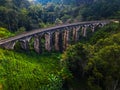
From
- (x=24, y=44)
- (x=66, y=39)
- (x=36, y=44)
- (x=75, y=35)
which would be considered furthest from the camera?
(x=75, y=35)

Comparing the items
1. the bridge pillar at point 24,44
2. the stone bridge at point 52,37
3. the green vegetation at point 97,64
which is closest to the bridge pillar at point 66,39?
the stone bridge at point 52,37

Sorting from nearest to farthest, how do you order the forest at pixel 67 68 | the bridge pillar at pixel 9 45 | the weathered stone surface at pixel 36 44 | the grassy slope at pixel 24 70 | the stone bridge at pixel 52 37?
the forest at pixel 67 68 < the grassy slope at pixel 24 70 < the bridge pillar at pixel 9 45 < the stone bridge at pixel 52 37 < the weathered stone surface at pixel 36 44

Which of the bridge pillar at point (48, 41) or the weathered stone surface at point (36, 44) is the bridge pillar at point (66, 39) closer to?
the bridge pillar at point (48, 41)

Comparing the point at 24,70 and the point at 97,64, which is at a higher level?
the point at 97,64

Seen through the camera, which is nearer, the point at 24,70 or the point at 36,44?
the point at 24,70

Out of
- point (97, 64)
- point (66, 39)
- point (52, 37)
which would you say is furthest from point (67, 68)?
point (66, 39)

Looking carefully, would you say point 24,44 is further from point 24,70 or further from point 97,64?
point 97,64
